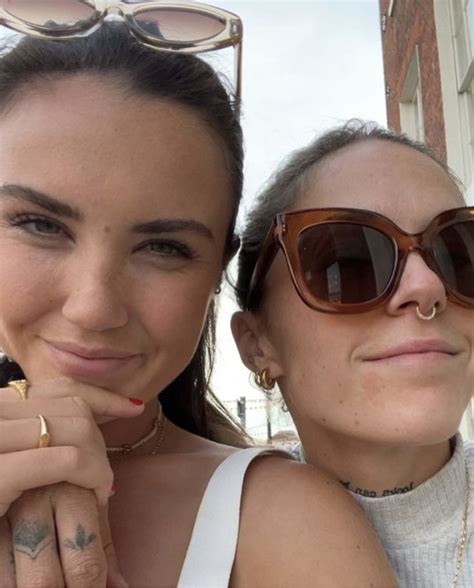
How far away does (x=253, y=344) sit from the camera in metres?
1.43

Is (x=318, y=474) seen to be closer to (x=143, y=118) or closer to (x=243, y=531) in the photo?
(x=243, y=531)

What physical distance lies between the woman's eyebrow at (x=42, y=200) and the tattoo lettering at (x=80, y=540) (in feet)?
1.68

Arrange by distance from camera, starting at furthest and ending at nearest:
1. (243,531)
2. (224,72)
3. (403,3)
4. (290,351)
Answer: (403,3) → (224,72) → (290,351) → (243,531)

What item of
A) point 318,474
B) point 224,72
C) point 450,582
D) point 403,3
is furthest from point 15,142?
point 403,3

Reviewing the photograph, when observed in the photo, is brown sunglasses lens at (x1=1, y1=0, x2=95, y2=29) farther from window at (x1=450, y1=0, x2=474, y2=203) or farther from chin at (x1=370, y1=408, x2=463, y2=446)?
window at (x1=450, y1=0, x2=474, y2=203)

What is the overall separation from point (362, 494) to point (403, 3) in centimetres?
769

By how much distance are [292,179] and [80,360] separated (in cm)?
63

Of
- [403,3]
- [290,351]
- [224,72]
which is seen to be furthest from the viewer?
[403,3]

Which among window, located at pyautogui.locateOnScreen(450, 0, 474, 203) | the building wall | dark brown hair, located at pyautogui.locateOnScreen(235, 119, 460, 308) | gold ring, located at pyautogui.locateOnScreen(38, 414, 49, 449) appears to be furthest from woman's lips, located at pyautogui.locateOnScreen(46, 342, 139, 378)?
window, located at pyautogui.locateOnScreen(450, 0, 474, 203)

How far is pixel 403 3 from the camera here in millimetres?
7641

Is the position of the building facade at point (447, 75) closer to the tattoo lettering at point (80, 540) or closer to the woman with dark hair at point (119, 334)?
the woman with dark hair at point (119, 334)

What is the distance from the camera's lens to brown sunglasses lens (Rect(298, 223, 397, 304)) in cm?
115

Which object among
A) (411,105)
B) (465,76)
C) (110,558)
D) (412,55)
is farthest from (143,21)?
(411,105)

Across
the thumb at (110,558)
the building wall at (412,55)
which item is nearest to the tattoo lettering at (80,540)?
the thumb at (110,558)
